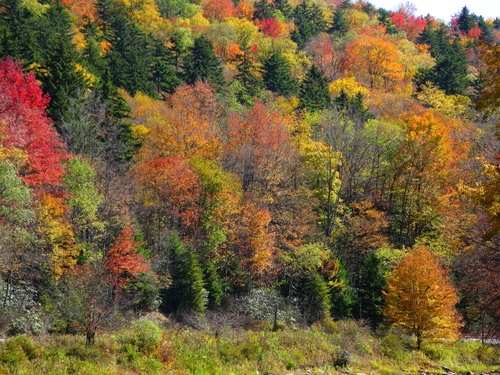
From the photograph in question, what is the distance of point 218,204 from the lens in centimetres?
3616

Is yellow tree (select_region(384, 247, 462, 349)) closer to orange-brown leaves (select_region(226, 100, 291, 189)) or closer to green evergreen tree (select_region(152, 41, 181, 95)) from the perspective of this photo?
orange-brown leaves (select_region(226, 100, 291, 189))

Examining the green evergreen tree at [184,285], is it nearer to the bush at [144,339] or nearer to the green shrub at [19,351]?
the bush at [144,339]

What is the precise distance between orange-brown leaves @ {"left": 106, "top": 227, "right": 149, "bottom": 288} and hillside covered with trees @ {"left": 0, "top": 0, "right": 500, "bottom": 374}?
5.2 inches

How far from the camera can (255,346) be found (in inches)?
926

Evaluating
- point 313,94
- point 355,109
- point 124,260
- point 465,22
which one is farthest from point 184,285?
point 465,22

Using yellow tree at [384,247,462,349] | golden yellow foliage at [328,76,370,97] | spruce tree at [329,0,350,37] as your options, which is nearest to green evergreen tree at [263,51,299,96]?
golden yellow foliage at [328,76,370,97]

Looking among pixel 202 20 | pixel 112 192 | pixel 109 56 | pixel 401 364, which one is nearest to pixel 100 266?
pixel 112 192

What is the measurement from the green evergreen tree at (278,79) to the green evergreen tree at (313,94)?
4422 mm

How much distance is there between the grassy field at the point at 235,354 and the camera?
59.5ft

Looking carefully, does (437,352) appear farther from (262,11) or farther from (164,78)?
(262,11)

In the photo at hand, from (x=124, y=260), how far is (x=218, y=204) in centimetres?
866

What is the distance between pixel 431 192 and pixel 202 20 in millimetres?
68459

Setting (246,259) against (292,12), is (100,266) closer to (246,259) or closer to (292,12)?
(246,259)

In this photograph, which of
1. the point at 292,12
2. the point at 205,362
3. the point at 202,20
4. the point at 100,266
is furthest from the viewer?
the point at 292,12
